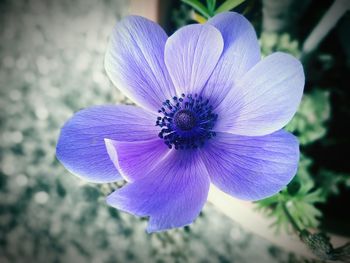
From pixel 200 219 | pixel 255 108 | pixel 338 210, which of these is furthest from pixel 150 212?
pixel 200 219

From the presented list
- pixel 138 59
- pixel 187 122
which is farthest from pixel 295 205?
pixel 138 59

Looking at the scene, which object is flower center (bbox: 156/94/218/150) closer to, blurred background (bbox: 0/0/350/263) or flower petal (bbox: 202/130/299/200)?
flower petal (bbox: 202/130/299/200)

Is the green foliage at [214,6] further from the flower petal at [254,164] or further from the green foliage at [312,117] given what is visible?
the green foliage at [312,117]

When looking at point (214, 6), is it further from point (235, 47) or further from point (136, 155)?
point (136, 155)

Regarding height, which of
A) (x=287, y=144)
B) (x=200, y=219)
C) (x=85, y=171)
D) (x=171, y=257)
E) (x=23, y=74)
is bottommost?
(x=171, y=257)

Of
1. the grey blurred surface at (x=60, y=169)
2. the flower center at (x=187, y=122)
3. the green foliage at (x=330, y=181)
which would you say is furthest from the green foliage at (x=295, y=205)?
the grey blurred surface at (x=60, y=169)

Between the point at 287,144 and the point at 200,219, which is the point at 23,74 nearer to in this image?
the point at 200,219
